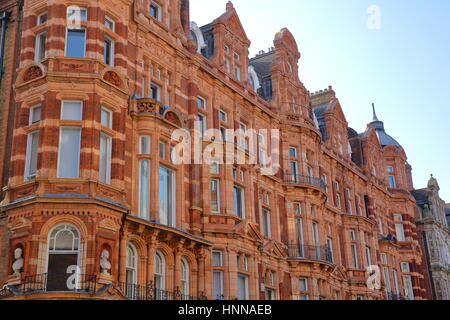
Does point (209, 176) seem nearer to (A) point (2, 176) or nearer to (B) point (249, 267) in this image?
(B) point (249, 267)

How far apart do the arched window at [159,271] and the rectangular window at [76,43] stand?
8245 mm

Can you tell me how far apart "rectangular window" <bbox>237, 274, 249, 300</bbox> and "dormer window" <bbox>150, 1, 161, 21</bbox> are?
41.8 feet

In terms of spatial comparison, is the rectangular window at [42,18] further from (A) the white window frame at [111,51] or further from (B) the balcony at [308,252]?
(B) the balcony at [308,252]

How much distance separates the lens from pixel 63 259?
66.2ft

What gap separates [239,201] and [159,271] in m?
7.49

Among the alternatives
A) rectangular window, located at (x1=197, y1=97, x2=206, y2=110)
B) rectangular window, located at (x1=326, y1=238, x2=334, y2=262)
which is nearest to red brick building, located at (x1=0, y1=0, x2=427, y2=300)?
rectangular window, located at (x1=326, y1=238, x2=334, y2=262)

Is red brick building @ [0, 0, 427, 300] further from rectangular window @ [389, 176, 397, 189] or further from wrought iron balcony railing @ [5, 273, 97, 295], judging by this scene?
rectangular window @ [389, 176, 397, 189]

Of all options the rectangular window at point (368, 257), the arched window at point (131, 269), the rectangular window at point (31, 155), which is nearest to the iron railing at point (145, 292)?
the arched window at point (131, 269)

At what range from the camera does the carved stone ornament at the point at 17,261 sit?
1989 cm

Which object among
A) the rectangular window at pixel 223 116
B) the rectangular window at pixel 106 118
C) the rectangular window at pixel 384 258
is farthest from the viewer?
the rectangular window at pixel 384 258

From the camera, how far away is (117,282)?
21.2 meters

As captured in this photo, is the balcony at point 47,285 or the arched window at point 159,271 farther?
the arched window at point 159,271

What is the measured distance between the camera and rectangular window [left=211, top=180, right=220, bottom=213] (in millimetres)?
28406
